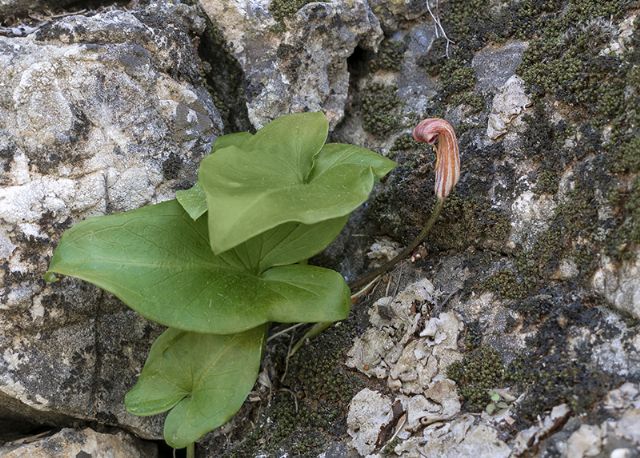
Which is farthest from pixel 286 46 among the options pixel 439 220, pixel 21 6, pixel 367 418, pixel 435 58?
pixel 367 418

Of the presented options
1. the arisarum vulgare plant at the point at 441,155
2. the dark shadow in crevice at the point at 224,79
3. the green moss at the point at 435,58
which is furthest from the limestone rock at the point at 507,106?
the dark shadow in crevice at the point at 224,79

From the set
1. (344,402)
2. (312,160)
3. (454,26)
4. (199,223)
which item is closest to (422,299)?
(344,402)

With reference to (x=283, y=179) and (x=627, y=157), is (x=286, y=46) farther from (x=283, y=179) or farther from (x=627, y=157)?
(x=627, y=157)

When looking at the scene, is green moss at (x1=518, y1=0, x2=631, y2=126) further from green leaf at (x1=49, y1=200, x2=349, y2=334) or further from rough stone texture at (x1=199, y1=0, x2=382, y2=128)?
green leaf at (x1=49, y1=200, x2=349, y2=334)

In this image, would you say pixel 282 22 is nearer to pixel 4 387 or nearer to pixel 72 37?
pixel 72 37

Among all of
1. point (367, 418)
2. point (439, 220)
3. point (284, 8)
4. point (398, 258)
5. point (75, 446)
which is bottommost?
point (75, 446)

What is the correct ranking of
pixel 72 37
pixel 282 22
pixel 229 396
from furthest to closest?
pixel 282 22 → pixel 72 37 → pixel 229 396
